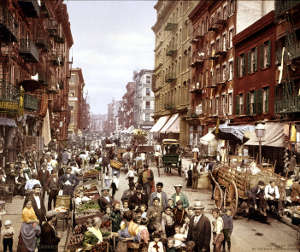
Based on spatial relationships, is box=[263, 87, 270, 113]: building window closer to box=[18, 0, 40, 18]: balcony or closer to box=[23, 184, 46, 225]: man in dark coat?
box=[18, 0, 40, 18]: balcony

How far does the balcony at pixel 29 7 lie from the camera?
23.6 meters

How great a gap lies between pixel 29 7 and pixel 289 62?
18.0 metres

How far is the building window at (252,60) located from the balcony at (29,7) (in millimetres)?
16546

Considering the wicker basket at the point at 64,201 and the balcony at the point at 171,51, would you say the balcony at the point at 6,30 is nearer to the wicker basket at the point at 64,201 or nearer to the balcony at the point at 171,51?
the wicker basket at the point at 64,201

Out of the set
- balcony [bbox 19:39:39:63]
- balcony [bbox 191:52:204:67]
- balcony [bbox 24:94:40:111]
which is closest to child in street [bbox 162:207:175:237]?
balcony [bbox 24:94:40:111]

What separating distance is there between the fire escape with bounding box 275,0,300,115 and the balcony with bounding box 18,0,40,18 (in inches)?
641

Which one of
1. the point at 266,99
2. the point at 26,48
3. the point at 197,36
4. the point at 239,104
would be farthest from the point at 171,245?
the point at 197,36

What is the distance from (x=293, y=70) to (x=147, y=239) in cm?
1638

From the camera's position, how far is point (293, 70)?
67.2 feet

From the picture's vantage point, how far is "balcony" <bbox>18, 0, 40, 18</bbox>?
23.6 m

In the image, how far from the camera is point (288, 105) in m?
20.1

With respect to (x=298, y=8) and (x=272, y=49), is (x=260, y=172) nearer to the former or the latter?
(x=298, y=8)

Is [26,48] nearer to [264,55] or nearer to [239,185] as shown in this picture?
[264,55]

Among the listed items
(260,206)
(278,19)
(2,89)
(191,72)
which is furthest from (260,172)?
(191,72)
